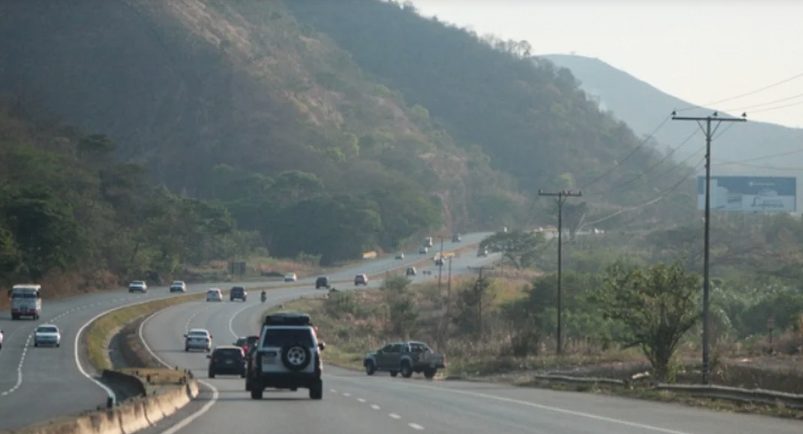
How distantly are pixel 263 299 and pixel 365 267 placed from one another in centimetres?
4451

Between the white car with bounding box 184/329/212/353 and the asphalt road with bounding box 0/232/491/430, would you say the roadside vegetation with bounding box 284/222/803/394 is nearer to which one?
the white car with bounding box 184/329/212/353

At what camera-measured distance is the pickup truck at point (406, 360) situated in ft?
190

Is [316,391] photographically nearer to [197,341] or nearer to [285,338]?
[285,338]

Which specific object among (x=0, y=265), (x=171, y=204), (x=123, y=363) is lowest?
→ (x=123, y=363)

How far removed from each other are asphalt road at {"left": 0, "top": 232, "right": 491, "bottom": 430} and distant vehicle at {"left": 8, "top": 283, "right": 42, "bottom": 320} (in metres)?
0.74

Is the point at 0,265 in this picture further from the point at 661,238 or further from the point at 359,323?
the point at 661,238

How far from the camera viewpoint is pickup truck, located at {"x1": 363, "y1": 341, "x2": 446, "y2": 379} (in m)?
57.9

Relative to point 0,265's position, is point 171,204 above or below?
above

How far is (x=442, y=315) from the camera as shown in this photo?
98.9m

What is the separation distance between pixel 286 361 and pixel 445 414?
20.2 ft

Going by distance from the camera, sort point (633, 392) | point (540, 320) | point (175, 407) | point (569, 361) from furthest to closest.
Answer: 1. point (540, 320)
2. point (569, 361)
3. point (633, 392)
4. point (175, 407)

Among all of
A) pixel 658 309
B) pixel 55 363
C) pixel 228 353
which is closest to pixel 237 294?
pixel 55 363

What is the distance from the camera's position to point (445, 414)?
27.1 metres

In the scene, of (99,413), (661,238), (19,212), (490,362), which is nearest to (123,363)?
(490,362)
